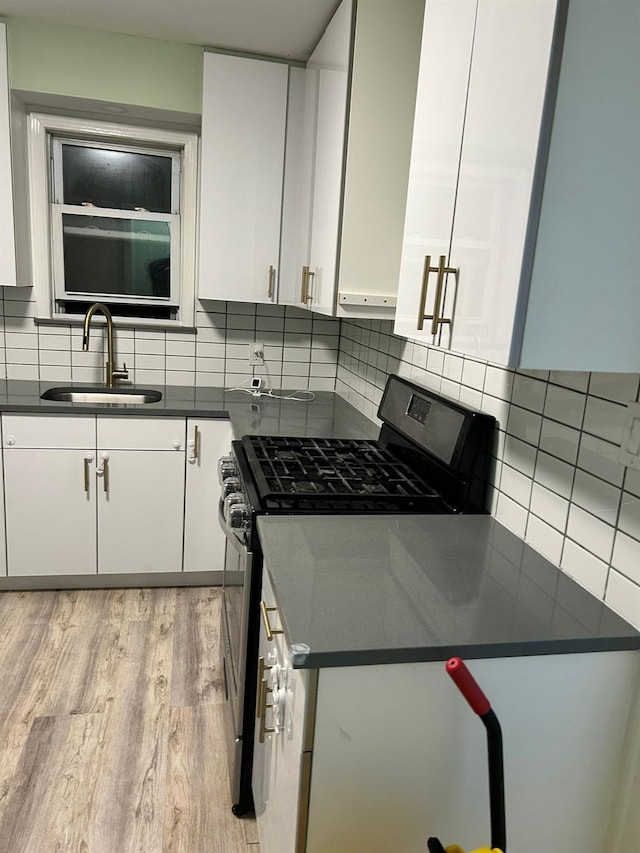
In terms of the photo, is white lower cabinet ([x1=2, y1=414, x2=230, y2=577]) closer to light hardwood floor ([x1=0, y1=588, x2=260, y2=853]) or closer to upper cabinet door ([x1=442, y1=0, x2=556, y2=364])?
light hardwood floor ([x1=0, y1=588, x2=260, y2=853])

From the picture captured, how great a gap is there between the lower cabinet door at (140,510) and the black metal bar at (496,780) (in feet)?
6.83

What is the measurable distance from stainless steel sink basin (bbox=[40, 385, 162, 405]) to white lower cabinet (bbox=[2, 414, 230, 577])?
0.34 metres

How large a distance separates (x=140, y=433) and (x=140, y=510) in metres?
0.35

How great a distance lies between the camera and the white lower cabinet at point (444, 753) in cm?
102

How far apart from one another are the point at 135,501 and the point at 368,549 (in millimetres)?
1655

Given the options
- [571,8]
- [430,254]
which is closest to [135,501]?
[430,254]

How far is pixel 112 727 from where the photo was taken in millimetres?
2002

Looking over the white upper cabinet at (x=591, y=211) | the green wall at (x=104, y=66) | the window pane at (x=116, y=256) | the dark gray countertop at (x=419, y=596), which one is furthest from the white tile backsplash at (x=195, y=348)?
the white upper cabinet at (x=591, y=211)

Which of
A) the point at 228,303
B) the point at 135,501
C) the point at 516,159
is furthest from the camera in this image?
the point at 228,303

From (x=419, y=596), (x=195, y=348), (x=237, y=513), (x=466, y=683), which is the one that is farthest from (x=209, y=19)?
(x=466, y=683)

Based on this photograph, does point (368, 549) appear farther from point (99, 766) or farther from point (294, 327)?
point (294, 327)

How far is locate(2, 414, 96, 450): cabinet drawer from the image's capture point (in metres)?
2.57

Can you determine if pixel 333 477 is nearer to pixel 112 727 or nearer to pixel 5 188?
pixel 112 727

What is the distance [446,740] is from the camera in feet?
3.48
